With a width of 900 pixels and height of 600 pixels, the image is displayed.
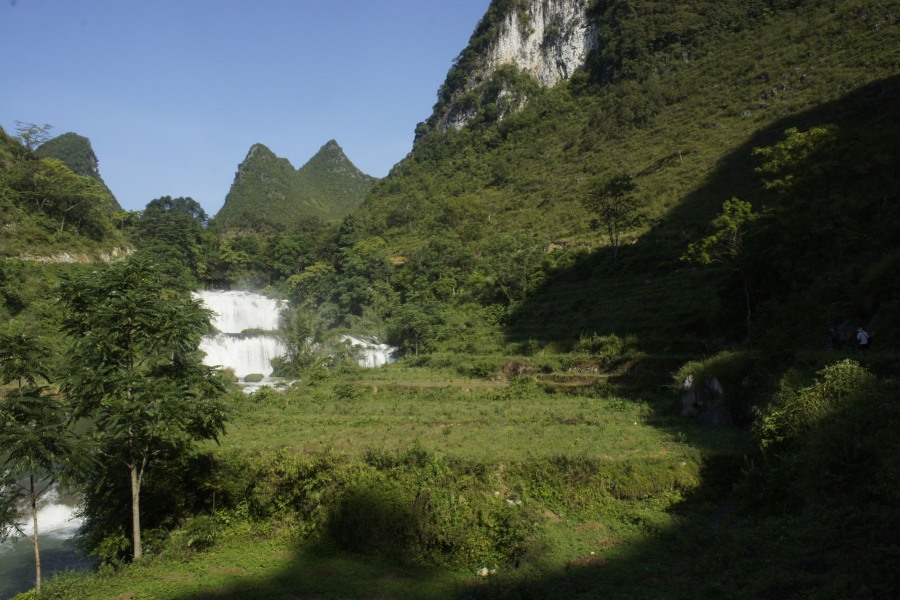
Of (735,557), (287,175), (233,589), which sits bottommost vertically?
(233,589)

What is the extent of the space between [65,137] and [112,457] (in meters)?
119

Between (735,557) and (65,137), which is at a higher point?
(65,137)

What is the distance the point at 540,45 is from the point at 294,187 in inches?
2625

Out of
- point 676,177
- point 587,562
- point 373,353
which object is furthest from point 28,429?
point 676,177

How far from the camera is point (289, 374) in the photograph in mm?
33875

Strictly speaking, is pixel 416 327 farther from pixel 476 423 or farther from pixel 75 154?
pixel 75 154

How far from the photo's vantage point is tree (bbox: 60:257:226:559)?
895cm

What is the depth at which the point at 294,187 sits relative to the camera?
12488cm

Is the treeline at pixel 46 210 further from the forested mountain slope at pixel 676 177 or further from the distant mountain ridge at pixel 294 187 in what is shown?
the distant mountain ridge at pixel 294 187

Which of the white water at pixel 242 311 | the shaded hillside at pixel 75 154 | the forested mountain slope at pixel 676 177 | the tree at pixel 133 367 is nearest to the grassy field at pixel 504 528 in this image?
the tree at pixel 133 367

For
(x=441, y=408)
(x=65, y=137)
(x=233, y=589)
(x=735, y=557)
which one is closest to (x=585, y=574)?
(x=735, y=557)

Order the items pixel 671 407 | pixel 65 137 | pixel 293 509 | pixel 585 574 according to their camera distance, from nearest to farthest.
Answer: pixel 585 574, pixel 293 509, pixel 671 407, pixel 65 137

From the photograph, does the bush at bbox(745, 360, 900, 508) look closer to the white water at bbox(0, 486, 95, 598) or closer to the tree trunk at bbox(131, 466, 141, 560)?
the tree trunk at bbox(131, 466, 141, 560)

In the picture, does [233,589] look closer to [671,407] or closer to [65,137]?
[671,407]
